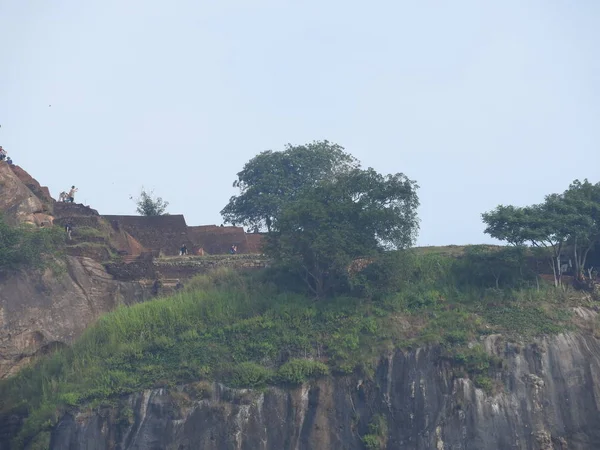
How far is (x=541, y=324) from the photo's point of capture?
34.4 m

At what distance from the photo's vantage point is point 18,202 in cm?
4153

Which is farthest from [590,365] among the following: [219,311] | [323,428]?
[219,311]

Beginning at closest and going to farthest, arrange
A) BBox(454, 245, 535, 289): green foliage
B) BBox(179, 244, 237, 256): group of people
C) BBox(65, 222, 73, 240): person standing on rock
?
BBox(454, 245, 535, 289): green foliage, BBox(65, 222, 73, 240): person standing on rock, BBox(179, 244, 237, 256): group of people

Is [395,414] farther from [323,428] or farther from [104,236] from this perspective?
[104,236]

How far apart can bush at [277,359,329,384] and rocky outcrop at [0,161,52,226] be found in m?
13.3

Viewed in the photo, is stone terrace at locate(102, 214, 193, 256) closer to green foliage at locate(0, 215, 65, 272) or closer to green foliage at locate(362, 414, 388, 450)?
green foliage at locate(0, 215, 65, 272)

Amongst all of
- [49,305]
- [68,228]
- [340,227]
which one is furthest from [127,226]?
[340,227]

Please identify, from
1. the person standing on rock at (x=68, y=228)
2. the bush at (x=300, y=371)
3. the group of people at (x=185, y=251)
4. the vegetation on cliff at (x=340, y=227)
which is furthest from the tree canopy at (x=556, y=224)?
Answer: the person standing on rock at (x=68, y=228)

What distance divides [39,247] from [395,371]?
13.7 metres

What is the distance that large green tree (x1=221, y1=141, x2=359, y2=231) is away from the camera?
47312 mm

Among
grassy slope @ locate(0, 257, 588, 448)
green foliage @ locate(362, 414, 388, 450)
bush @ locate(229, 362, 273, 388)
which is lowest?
green foliage @ locate(362, 414, 388, 450)

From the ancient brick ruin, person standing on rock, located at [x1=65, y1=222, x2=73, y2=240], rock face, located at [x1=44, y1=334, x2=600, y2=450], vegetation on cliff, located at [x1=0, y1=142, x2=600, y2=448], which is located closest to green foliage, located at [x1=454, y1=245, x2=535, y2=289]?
vegetation on cliff, located at [x1=0, y1=142, x2=600, y2=448]

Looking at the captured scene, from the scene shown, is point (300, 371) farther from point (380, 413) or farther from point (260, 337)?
point (380, 413)

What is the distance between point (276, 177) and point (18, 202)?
38.7 ft
